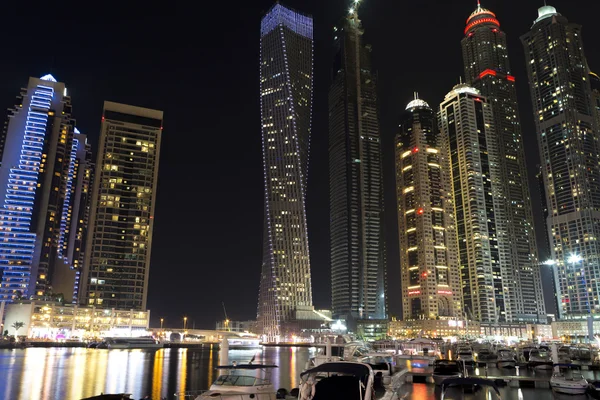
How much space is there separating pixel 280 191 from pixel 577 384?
14995 cm

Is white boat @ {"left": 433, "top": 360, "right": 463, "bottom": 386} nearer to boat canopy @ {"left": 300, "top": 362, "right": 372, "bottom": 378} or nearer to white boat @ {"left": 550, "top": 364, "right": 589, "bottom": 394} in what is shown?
white boat @ {"left": 550, "top": 364, "right": 589, "bottom": 394}

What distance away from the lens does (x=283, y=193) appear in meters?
188

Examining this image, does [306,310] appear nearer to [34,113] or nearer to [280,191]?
[280,191]

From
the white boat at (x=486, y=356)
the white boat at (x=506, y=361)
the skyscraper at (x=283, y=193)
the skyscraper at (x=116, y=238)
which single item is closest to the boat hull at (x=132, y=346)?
the skyscraper at (x=116, y=238)

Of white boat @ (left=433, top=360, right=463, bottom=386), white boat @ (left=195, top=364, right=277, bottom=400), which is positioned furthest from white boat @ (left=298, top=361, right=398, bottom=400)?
white boat @ (left=433, top=360, right=463, bottom=386)

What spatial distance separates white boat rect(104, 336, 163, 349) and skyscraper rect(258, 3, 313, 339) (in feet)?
169

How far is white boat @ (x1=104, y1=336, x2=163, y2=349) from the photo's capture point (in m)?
154

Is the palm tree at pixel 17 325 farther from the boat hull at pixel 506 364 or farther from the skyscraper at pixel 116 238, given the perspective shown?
the boat hull at pixel 506 364

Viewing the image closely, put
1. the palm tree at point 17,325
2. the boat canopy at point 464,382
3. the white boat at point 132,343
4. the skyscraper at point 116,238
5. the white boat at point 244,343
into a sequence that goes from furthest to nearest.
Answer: the skyscraper at point 116,238, the white boat at point 244,343, the palm tree at point 17,325, the white boat at point 132,343, the boat canopy at point 464,382

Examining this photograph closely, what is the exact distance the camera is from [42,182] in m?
197

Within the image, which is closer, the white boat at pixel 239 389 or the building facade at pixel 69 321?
the white boat at pixel 239 389

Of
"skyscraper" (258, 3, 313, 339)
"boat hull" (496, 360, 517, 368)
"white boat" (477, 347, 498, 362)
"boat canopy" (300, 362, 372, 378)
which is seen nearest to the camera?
"boat canopy" (300, 362, 372, 378)

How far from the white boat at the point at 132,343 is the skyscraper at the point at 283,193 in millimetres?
51414

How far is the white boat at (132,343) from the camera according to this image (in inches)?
6068
